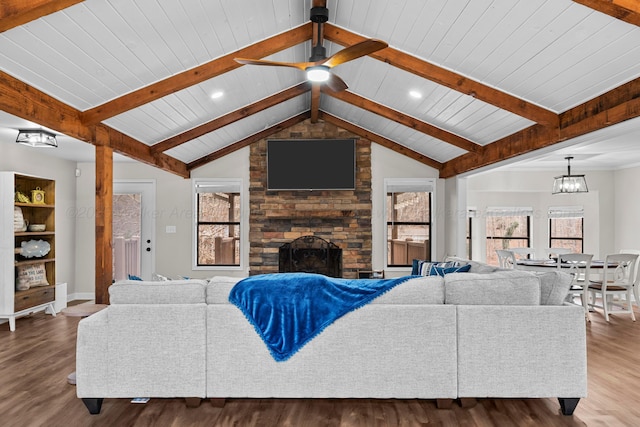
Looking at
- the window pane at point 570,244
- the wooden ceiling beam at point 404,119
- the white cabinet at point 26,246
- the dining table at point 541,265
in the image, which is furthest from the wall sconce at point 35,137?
the window pane at point 570,244

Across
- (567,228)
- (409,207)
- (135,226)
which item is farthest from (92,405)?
(567,228)

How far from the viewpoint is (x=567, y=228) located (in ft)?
28.7

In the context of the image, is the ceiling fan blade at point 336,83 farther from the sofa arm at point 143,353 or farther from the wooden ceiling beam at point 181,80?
the sofa arm at point 143,353

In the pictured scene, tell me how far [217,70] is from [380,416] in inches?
133

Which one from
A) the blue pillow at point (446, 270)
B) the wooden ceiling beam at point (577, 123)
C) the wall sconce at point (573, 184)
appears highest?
the wooden ceiling beam at point (577, 123)

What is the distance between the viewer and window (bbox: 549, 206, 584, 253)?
8539 millimetres

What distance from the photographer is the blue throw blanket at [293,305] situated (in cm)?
286

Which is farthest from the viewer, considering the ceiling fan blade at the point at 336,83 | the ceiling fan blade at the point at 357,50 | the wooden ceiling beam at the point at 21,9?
the ceiling fan blade at the point at 336,83

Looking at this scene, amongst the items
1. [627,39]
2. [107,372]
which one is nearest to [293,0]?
[627,39]

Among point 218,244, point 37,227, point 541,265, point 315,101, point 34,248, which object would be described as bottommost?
point 541,265

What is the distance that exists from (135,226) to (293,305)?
573cm

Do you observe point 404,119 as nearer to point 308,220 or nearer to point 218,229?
point 308,220

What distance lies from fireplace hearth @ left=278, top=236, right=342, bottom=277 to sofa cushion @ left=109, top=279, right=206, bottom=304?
14.9ft

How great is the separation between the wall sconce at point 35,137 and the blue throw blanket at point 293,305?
11.3 ft
